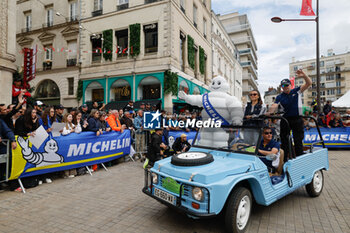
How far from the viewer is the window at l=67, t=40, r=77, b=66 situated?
21359 millimetres

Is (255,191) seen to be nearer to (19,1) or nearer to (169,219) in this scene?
(169,219)

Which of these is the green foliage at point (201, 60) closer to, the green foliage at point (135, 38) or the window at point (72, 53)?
the green foliage at point (135, 38)

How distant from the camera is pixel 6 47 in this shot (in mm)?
11836

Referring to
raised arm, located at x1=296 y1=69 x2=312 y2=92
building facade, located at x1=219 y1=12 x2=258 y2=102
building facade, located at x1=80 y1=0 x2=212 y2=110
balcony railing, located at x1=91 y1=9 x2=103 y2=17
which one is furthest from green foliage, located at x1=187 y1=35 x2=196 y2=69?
building facade, located at x1=219 y1=12 x2=258 y2=102

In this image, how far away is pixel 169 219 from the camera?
3.59 meters

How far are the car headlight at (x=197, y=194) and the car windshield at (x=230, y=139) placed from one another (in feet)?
4.04

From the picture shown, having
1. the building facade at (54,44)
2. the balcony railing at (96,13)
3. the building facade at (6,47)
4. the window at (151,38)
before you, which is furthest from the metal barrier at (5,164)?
the balcony railing at (96,13)

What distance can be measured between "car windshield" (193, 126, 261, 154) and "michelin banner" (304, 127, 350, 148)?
349 inches

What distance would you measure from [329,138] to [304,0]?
763cm

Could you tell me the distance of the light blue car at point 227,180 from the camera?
2801 millimetres

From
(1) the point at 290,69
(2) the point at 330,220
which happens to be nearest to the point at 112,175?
(2) the point at 330,220

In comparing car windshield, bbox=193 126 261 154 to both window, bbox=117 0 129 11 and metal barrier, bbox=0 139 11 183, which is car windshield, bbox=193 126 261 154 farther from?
window, bbox=117 0 129 11

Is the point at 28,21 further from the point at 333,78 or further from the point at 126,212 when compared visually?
the point at 333,78

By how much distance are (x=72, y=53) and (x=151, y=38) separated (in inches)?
352
